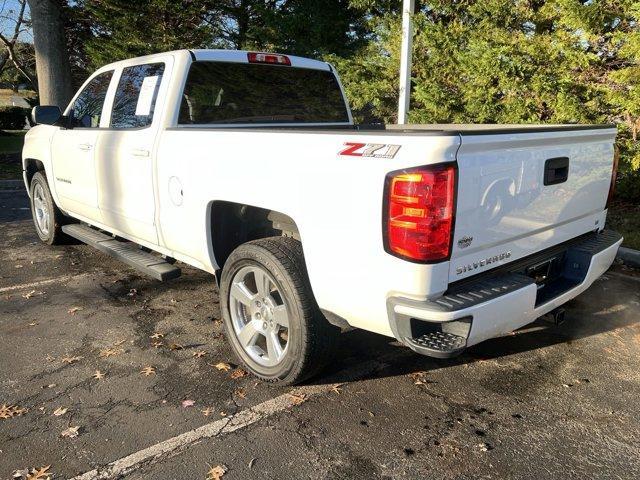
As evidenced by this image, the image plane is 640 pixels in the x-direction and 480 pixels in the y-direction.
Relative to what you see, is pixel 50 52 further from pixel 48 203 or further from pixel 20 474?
pixel 20 474

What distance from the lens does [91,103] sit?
5199 mm

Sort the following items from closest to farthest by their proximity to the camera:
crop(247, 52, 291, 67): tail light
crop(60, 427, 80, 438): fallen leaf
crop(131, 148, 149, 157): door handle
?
crop(60, 427, 80, 438): fallen leaf, crop(131, 148, 149, 157): door handle, crop(247, 52, 291, 67): tail light

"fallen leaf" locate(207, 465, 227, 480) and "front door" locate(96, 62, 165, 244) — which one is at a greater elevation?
"front door" locate(96, 62, 165, 244)

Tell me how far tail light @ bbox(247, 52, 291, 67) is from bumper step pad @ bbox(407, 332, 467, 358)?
2.91 m

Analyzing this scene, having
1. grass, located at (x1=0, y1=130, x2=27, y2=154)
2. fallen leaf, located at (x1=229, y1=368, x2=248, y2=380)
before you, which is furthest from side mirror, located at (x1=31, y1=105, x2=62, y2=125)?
grass, located at (x1=0, y1=130, x2=27, y2=154)

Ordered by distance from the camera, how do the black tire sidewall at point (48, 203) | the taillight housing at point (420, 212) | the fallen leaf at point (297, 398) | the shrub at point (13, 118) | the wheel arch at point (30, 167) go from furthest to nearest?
1. the shrub at point (13, 118)
2. the wheel arch at point (30, 167)
3. the black tire sidewall at point (48, 203)
4. the fallen leaf at point (297, 398)
5. the taillight housing at point (420, 212)

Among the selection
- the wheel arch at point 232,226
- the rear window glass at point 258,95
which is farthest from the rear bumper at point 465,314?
the rear window glass at point 258,95

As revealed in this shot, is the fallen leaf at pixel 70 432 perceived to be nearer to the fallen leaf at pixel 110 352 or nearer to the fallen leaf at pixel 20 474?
the fallen leaf at pixel 20 474

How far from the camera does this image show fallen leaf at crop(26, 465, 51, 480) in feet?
8.34

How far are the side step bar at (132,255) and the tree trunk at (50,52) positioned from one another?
9235mm

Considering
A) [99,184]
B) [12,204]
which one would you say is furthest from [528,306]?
[12,204]

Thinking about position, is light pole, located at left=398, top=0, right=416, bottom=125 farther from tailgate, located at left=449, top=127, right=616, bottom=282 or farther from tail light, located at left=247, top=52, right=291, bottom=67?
tailgate, located at left=449, top=127, right=616, bottom=282

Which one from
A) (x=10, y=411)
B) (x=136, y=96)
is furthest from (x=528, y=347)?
(x=136, y=96)

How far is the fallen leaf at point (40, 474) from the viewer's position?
2.54 m
